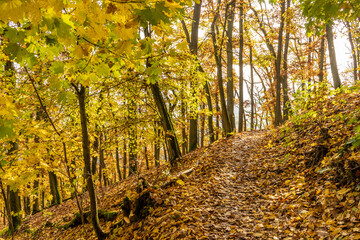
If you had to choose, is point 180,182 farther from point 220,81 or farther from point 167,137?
point 220,81

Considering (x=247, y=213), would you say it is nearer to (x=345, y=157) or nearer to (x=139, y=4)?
(x=345, y=157)

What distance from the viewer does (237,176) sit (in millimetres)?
5734

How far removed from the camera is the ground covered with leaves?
128 inches

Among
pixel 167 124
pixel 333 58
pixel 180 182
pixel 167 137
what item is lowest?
pixel 180 182

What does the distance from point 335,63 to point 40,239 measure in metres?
12.1

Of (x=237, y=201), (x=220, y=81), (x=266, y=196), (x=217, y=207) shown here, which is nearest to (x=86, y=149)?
(x=217, y=207)

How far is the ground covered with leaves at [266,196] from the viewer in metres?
3.25

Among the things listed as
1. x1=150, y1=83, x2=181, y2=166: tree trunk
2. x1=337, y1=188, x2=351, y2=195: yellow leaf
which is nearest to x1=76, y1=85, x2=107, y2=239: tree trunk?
x1=150, y1=83, x2=181, y2=166: tree trunk

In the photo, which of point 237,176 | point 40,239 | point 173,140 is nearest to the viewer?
point 237,176

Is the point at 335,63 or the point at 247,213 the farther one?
the point at 335,63

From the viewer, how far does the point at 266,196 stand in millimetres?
4512

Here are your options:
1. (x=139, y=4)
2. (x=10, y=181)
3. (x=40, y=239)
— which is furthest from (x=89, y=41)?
(x=40, y=239)

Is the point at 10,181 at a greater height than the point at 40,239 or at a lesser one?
greater

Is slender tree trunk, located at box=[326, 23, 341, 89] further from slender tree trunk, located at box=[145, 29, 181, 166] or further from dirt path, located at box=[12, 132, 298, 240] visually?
slender tree trunk, located at box=[145, 29, 181, 166]
